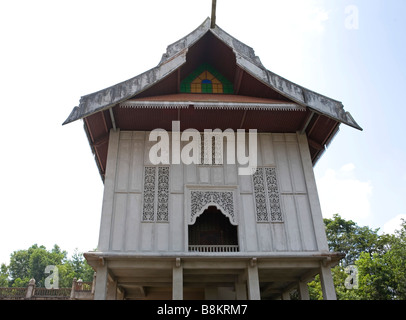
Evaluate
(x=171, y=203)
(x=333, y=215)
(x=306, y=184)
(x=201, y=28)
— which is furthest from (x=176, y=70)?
(x=333, y=215)

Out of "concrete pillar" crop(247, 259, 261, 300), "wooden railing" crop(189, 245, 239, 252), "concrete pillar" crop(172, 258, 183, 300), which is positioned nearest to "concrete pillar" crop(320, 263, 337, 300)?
"concrete pillar" crop(247, 259, 261, 300)

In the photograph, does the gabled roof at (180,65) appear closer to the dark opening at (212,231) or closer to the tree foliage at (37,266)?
the dark opening at (212,231)

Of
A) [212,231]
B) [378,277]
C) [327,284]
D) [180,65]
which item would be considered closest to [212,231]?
[212,231]

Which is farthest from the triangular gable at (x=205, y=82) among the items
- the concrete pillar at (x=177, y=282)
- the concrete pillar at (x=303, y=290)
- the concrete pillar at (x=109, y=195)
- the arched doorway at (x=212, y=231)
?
the concrete pillar at (x=303, y=290)

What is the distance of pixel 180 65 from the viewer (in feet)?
36.1

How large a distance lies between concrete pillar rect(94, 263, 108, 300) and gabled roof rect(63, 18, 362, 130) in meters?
4.16

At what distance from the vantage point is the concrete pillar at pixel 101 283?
29.7 ft

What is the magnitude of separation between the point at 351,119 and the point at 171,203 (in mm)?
5756

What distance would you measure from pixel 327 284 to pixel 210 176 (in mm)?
4381

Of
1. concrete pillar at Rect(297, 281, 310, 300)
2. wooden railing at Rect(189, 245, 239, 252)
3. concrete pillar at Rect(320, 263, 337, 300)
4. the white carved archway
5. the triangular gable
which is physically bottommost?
concrete pillar at Rect(320, 263, 337, 300)

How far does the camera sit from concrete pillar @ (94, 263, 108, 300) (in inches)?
356

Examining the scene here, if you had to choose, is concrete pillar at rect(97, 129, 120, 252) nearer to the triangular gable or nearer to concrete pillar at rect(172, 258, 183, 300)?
concrete pillar at rect(172, 258, 183, 300)
